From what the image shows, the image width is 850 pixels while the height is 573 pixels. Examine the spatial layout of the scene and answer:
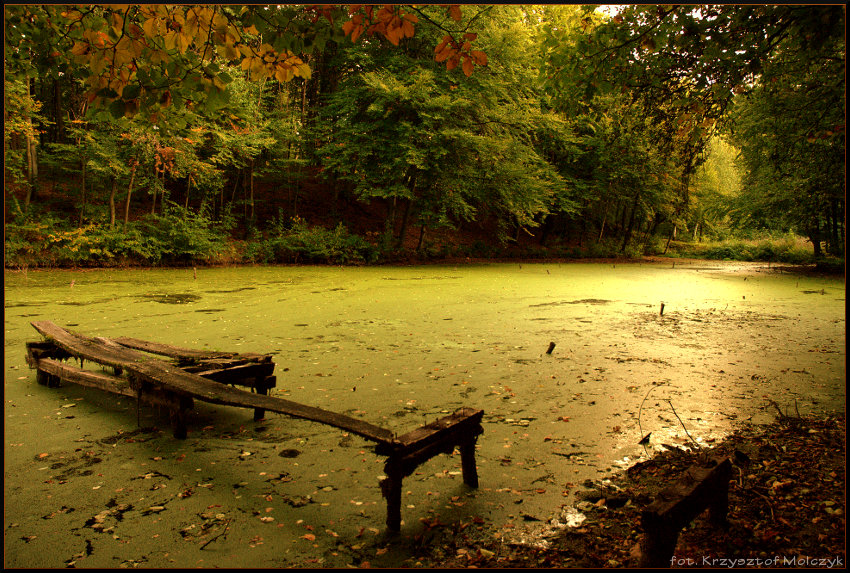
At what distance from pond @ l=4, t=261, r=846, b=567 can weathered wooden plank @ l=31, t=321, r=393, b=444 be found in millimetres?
322

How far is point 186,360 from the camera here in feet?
10.7

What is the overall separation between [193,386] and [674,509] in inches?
90.8

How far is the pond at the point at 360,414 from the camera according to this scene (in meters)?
1.89

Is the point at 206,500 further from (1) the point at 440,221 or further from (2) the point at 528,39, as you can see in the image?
(2) the point at 528,39

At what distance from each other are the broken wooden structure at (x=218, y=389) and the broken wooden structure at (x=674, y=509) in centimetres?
84

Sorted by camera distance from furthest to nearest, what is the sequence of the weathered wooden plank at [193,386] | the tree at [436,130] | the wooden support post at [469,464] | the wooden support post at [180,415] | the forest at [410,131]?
1. the tree at [436,130]
2. the wooden support post at [180,415]
3. the forest at [410,131]
4. the wooden support post at [469,464]
5. the weathered wooden plank at [193,386]

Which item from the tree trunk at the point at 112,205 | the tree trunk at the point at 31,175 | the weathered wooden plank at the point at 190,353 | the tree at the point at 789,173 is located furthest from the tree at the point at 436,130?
the weathered wooden plank at the point at 190,353

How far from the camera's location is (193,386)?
2582mm

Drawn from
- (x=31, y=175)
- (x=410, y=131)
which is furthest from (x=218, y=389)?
(x=31, y=175)

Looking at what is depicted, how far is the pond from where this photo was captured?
6.22 feet

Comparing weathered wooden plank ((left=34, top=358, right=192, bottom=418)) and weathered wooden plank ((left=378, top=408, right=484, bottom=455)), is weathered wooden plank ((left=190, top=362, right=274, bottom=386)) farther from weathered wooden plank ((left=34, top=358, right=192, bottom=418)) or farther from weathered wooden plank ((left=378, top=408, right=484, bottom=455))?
weathered wooden plank ((left=378, top=408, right=484, bottom=455))

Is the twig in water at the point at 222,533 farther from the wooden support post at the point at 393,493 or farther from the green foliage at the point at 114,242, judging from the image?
the green foliage at the point at 114,242

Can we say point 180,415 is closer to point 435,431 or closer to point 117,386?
point 117,386

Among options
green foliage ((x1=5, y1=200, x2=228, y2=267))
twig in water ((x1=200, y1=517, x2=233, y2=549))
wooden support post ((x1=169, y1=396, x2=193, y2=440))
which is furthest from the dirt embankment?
green foliage ((x1=5, y1=200, x2=228, y2=267))
